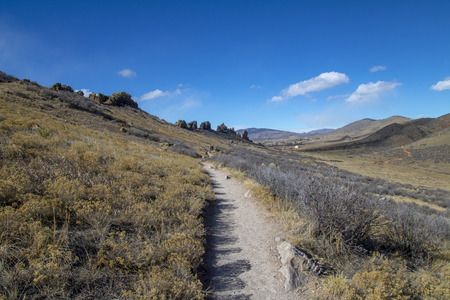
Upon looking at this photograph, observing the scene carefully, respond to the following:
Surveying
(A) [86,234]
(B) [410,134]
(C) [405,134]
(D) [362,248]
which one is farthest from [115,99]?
(C) [405,134]

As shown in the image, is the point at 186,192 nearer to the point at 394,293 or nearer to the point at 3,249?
the point at 3,249

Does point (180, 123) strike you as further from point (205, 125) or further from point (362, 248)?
point (362, 248)

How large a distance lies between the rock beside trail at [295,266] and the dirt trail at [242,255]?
5.5 inches

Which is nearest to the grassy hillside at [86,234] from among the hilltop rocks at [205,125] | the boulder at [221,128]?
the hilltop rocks at [205,125]

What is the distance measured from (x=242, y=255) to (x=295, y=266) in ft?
3.54

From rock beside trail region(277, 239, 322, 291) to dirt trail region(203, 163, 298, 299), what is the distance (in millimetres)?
140

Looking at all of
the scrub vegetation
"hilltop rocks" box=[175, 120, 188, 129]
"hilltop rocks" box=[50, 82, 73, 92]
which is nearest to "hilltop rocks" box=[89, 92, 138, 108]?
"hilltop rocks" box=[50, 82, 73, 92]

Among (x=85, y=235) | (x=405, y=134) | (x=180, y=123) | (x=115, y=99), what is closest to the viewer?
(x=85, y=235)

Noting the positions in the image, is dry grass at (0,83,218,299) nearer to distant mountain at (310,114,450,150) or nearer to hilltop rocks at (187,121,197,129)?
hilltop rocks at (187,121,197,129)

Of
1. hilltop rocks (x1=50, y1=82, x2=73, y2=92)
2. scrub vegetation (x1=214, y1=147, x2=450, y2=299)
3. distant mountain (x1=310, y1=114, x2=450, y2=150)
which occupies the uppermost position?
hilltop rocks (x1=50, y1=82, x2=73, y2=92)

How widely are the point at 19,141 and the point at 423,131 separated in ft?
359

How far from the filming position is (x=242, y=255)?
3.82m

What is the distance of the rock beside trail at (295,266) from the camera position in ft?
9.89

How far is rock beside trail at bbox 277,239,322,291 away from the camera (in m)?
3.02
